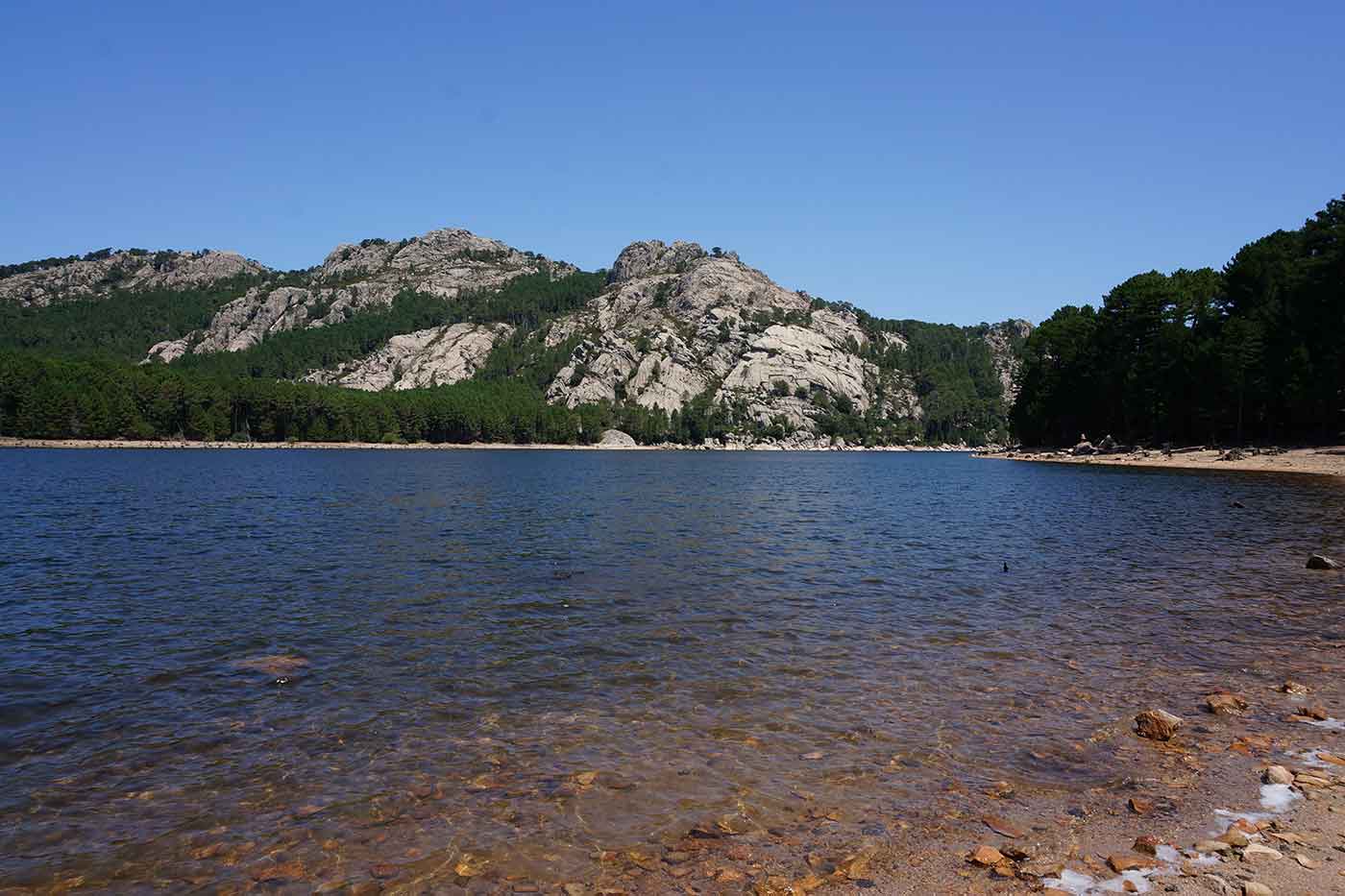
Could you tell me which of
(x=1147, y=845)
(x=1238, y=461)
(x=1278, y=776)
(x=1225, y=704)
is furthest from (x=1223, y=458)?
(x=1147, y=845)

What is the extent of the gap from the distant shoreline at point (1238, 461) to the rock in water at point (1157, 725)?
86.8 meters

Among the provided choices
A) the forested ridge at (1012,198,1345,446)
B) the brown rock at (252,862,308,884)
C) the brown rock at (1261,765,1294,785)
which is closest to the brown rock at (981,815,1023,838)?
the brown rock at (1261,765,1294,785)

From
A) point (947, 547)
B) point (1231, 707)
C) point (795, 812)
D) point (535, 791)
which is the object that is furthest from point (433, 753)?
point (947, 547)

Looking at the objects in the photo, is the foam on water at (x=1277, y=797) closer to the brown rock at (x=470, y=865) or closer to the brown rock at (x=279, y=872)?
the brown rock at (x=470, y=865)

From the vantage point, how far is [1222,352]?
9681 cm

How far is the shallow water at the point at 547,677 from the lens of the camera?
10000 mm

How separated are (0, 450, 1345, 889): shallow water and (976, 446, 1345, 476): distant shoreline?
185ft

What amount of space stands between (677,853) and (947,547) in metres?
30.1

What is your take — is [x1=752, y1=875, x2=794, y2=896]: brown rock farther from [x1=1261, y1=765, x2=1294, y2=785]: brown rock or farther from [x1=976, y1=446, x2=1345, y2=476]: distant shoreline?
[x1=976, y1=446, x2=1345, y2=476]: distant shoreline

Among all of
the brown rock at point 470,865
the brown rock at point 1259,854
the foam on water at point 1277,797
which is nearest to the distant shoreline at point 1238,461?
the foam on water at point 1277,797

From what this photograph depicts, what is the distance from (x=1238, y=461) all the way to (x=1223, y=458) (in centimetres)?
394

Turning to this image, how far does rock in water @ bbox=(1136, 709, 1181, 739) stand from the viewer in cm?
1250

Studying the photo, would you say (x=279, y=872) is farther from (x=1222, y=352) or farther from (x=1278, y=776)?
(x=1222, y=352)

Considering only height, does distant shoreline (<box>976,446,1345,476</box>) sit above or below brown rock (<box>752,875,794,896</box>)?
above
